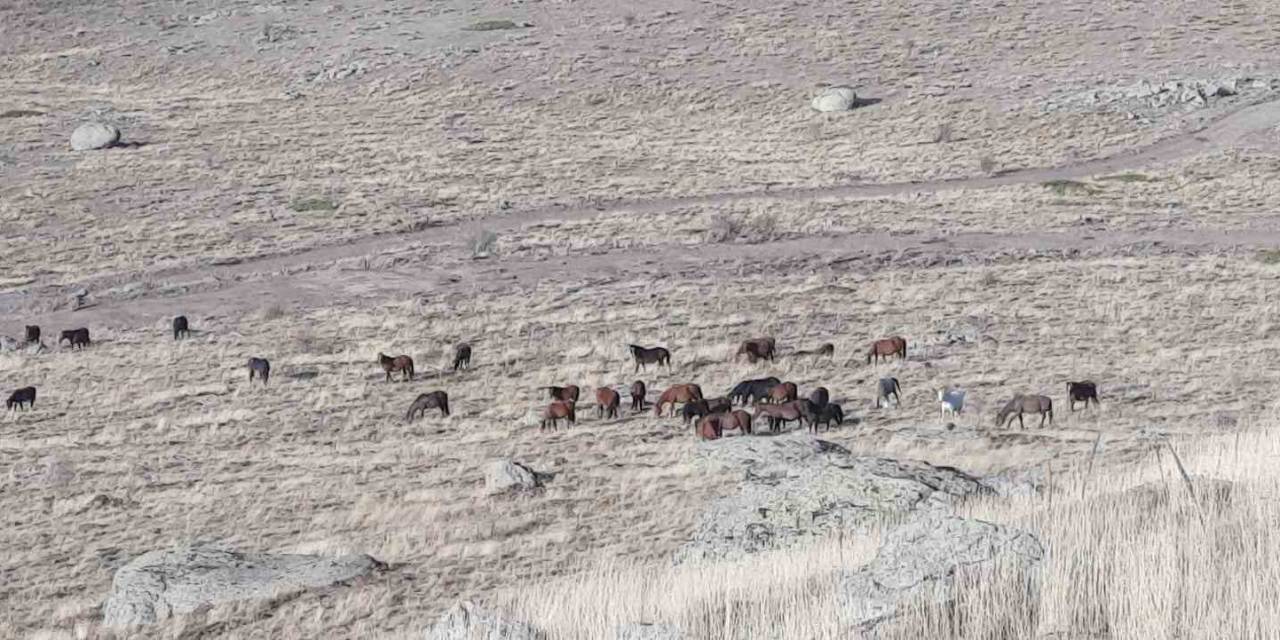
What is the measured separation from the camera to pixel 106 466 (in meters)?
28.8

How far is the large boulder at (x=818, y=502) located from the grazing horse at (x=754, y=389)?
27.7 ft

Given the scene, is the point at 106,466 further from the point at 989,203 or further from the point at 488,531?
the point at 989,203

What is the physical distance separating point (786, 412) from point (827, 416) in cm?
73

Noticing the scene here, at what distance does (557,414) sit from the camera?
96.9 ft

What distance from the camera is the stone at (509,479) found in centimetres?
2391

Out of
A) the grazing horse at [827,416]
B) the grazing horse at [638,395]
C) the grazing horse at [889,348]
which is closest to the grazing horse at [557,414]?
the grazing horse at [638,395]

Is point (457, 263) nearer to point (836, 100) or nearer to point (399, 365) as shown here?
point (399, 365)

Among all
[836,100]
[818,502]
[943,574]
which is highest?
[836,100]

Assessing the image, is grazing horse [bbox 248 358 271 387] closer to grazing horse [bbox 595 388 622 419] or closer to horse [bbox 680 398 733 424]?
grazing horse [bbox 595 388 622 419]

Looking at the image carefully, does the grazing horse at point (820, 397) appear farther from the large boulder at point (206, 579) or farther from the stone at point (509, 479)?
the large boulder at point (206, 579)

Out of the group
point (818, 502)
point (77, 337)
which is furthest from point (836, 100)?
point (818, 502)

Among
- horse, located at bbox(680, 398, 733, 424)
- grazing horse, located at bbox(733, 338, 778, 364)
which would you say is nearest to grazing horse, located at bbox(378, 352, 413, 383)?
grazing horse, located at bbox(733, 338, 778, 364)

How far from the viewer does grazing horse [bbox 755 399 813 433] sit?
2747cm

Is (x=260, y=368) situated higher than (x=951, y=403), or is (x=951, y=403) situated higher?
(x=260, y=368)
